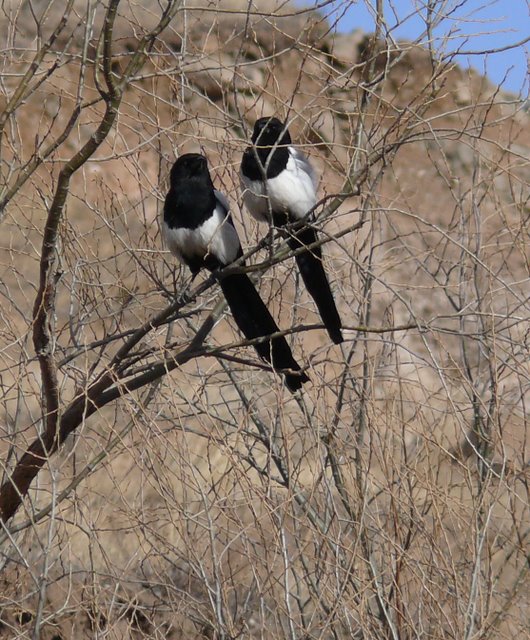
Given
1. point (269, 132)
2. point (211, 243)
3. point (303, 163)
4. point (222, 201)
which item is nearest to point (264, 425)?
point (211, 243)

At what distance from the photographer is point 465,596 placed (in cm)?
312

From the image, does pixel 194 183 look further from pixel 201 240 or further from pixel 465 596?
pixel 465 596

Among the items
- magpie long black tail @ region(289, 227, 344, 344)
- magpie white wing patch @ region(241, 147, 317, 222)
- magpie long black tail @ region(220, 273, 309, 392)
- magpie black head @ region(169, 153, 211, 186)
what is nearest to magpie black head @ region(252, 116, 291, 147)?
magpie white wing patch @ region(241, 147, 317, 222)

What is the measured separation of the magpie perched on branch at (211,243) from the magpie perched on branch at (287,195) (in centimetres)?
→ 16

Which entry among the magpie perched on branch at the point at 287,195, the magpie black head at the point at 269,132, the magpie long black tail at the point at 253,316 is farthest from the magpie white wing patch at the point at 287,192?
the magpie long black tail at the point at 253,316

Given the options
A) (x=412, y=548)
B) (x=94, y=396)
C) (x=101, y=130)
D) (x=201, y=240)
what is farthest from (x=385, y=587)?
(x=101, y=130)

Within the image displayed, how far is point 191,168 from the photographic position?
4246 mm

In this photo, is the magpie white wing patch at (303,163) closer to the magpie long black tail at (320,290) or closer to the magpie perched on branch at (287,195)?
the magpie perched on branch at (287,195)

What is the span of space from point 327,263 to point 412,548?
1.83 m

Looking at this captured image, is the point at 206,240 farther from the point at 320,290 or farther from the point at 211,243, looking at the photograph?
the point at 320,290

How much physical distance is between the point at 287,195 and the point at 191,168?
41cm

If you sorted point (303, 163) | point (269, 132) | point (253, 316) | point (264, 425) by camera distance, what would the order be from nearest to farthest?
point (253, 316), point (269, 132), point (303, 163), point (264, 425)

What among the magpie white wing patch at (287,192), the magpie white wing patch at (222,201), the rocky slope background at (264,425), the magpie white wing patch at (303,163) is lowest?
the rocky slope background at (264,425)

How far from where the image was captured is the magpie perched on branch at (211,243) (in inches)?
163
